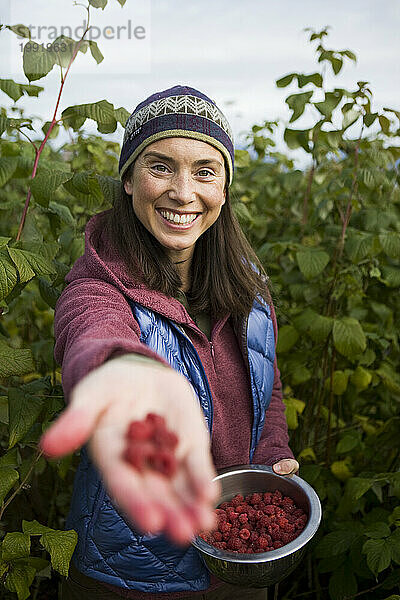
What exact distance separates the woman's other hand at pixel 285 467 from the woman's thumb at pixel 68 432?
91 centimetres

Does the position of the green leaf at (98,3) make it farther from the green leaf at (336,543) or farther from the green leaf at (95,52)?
the green leaf at (336,543)

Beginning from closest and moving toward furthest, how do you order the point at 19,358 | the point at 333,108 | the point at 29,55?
the point at 19,358 → the point at 29,55 → the point at 333,108

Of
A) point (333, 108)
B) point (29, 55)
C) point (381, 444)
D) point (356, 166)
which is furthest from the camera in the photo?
point (381, 444)

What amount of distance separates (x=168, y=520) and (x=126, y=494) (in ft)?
0.16

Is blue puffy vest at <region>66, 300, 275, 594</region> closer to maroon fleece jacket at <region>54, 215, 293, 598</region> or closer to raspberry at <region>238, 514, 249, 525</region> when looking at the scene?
maroon fleece jacket at <region>54, 215, 293, 598</region>

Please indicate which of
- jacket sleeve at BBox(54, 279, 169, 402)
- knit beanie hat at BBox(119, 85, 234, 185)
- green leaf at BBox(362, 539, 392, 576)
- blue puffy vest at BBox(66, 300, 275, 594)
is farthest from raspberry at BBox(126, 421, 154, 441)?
green leaf at BBox(362, 539, 392, 576)

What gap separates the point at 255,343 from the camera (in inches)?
57.9

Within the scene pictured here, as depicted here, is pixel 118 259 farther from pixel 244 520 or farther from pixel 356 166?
pixel 356 166

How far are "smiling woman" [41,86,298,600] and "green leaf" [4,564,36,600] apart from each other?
0.14 metres

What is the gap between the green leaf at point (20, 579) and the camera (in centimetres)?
123

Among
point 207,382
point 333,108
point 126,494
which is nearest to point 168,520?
point 126,494

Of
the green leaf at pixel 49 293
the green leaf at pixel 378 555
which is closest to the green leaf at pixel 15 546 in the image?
the green leaf at pixel 49 293

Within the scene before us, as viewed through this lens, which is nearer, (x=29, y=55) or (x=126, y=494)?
(x=126, y=494)

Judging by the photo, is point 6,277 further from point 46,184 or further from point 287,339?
point 287,339
